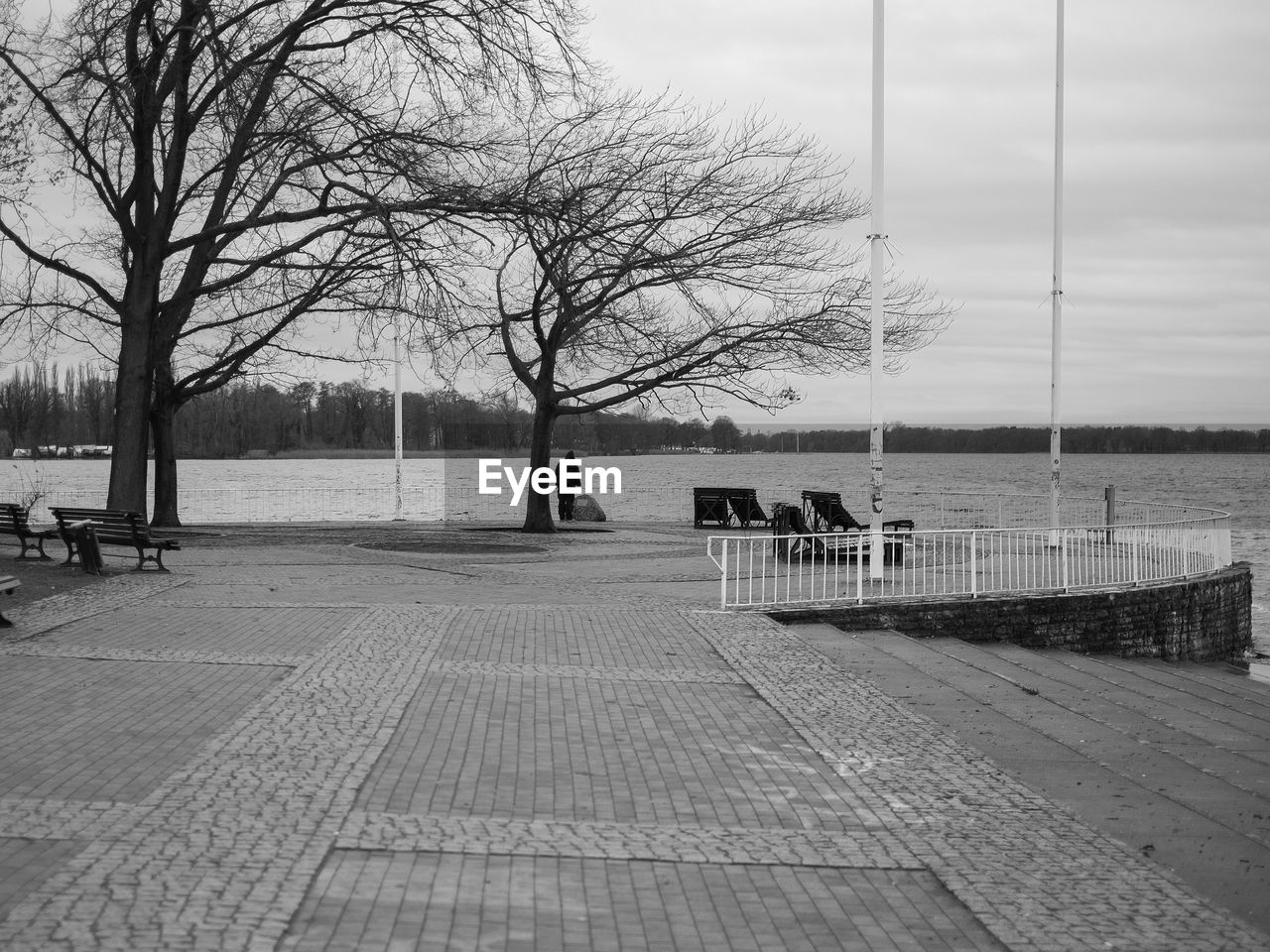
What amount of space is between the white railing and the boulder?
490 inches

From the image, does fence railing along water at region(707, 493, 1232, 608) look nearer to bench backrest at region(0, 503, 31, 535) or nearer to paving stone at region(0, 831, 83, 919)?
paving stone at region(0, 831, 83, 919)

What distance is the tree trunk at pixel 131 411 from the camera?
22.6 metres

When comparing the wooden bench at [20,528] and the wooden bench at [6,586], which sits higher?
the wooden bench at [20,528]

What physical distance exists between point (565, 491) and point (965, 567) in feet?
61.7

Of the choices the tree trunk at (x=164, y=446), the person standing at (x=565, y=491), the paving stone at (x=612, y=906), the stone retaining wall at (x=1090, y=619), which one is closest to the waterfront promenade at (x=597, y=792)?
the paving stone at (x=612, y=906)

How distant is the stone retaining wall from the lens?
48.8 ft

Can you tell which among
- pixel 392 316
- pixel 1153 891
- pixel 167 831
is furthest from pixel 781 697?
pixel 392 316

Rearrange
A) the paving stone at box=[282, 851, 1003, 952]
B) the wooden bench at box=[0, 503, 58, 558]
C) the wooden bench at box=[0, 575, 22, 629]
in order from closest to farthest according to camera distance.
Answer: the paving stone at box=[282, 851, 1003, 952], the wooden bench at box=[0, 575, 22, 629], the wooden bench at box=[0, 503, 58, 558]

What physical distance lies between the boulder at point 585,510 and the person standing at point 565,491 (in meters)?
0.14

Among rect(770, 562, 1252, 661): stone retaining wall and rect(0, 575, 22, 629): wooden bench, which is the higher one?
rect(0, 575, 22, 629): wooden bench

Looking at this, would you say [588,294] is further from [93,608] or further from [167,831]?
[167,831]

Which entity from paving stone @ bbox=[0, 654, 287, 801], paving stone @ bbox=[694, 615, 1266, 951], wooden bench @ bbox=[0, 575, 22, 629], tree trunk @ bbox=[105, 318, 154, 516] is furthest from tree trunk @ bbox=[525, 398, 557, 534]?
paving stone @ bbox=[694, 615, 1266, 951]

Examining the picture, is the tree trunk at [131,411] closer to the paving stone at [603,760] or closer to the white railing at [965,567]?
the white railing at [965,567]

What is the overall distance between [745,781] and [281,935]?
3.09m
